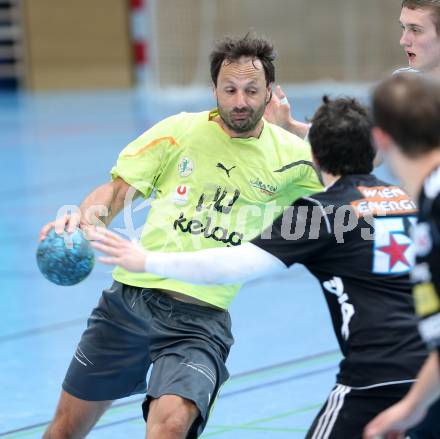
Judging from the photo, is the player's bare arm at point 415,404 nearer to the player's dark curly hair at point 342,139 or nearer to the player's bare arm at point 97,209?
the player's dark curly hair at point 342,139

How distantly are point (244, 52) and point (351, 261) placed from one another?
142 centimetres

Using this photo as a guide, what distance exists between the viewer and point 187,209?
4398 mm

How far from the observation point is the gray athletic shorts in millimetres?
4121

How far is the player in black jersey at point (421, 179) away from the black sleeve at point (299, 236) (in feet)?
1.80

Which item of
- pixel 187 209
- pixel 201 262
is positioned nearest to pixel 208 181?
pixel 187 209

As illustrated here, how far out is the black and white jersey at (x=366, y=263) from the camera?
11.0 ft

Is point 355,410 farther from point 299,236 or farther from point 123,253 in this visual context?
point 123,253

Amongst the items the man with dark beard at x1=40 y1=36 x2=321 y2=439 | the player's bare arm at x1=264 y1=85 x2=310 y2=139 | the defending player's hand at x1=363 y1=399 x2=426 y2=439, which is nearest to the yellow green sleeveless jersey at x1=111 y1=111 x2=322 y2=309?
the man with dark beard at x1=40 y1=36 x2=321 y2=439

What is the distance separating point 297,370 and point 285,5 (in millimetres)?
15674

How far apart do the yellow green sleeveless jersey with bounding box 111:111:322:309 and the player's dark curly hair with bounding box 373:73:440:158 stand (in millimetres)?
1606

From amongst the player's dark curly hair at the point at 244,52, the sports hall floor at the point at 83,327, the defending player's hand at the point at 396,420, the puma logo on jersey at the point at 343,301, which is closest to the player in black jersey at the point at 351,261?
the puma logo on jersey at the point at 343,301

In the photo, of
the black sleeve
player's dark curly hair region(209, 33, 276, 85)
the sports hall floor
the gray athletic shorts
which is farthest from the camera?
the sports hall floor

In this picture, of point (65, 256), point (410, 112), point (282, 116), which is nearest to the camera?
point (410, 112)

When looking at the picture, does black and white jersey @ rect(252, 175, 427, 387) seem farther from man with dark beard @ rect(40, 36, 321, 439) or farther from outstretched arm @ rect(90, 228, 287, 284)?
man with dark beard @ rect(40, 36, 321, 439)
